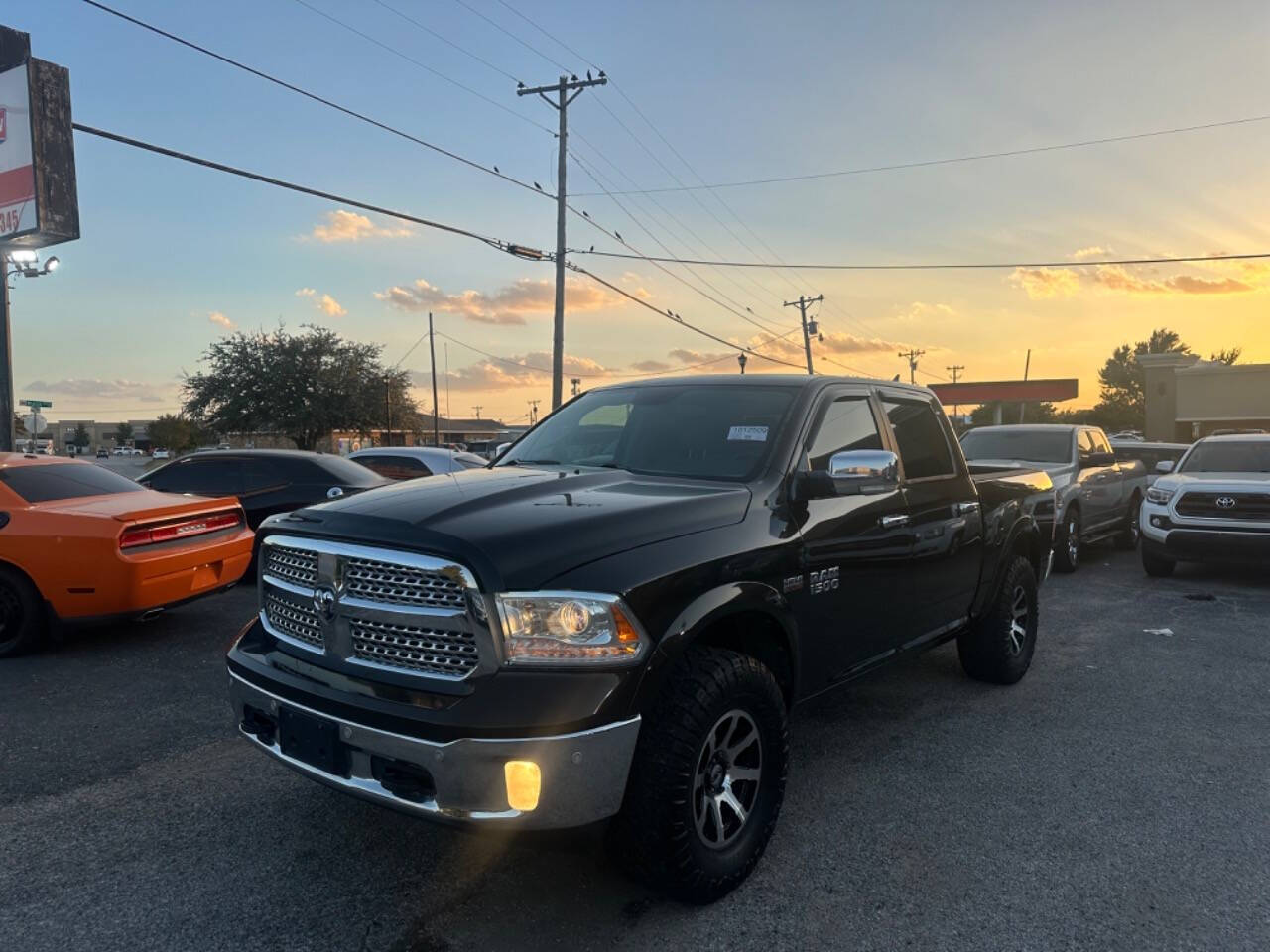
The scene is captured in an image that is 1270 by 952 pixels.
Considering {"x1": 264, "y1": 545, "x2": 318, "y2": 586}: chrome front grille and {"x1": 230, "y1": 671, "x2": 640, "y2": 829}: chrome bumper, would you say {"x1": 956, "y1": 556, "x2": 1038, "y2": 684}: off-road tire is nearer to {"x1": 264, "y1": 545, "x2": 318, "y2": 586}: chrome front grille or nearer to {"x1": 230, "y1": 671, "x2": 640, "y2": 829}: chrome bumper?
{"x1": 230, "y1": 671, "x2": 640, "y2": 829}: chrome bumper

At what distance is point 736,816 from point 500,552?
1.35 metres

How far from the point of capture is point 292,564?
3.09m

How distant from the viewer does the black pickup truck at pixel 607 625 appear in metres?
2.52

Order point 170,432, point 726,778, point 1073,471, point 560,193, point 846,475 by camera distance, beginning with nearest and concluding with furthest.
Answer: point 726,778 → point 846,475 → point 1073,471 → point 560,193 → point 170,432

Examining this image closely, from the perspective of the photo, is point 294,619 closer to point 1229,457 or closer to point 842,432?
point 842,432

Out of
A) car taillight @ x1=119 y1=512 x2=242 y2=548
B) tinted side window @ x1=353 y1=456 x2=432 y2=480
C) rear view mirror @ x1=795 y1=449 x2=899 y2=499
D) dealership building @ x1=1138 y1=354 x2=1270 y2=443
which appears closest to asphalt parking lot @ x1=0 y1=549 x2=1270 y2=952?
rear view mirror @ x1=795 y1=449 x2=899 y2=499

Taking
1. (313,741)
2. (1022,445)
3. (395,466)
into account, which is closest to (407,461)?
(395,466)

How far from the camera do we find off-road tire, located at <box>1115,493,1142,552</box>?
12.7 meters

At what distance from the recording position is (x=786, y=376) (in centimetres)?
421

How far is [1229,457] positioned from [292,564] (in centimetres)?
1082

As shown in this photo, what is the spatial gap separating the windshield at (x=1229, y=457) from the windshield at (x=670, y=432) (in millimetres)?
8613

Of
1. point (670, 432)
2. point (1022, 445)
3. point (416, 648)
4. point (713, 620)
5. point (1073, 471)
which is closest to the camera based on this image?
point (416, 648)

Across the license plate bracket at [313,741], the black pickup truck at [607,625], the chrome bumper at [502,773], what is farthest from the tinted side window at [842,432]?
the license plate bracket at [313,741]

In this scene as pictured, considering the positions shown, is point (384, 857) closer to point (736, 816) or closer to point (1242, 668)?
point (736, 816)
